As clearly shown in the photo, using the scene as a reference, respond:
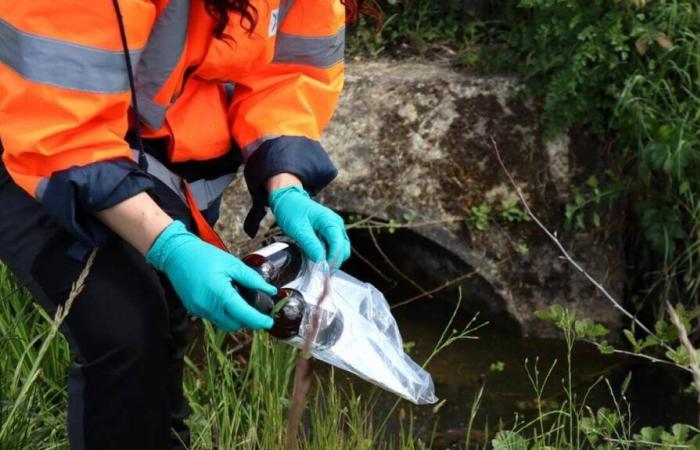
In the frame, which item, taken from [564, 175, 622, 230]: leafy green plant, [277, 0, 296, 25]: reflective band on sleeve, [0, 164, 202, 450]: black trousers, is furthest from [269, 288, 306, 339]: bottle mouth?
[564, 175, 622, 230]: leafy green plant

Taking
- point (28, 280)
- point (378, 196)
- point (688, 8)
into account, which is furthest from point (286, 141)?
point (688, 8)

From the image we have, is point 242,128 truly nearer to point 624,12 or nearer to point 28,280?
point 28,280

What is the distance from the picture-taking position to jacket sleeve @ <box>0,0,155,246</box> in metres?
1.75

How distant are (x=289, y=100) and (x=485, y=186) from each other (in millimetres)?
1846

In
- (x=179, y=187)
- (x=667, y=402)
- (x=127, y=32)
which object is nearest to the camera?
(x=127, y=32)

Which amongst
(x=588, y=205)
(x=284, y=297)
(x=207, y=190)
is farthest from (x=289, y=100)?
(x=588, y=205)

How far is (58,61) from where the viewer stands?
176 centimetres

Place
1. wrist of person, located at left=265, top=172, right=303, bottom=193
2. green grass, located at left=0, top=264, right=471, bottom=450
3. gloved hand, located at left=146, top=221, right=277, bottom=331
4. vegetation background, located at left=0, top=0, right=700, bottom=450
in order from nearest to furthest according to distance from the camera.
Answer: gloved hand, located at left=146, top=221, right=277, bottom=331 < wrist of person, located at left=265, top=172, right=303, bottom=193 < green grass, located at left=0, top=264, right=471, bottom=450 < vegetation background, located at left=0, top=0, right=700, bottom=450

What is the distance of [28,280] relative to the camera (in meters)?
1.96

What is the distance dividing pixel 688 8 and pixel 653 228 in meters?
0.76

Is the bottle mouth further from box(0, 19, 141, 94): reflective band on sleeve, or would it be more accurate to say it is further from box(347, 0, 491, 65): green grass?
box(347, 0, 491, 65): green grass

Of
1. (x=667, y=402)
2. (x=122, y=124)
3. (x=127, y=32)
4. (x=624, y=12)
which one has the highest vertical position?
(x=127, y=32)

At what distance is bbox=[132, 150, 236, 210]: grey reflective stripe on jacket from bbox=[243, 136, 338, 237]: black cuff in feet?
0.23

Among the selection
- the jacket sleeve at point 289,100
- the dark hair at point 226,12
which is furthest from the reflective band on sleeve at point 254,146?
the dark hair at point 226,12
